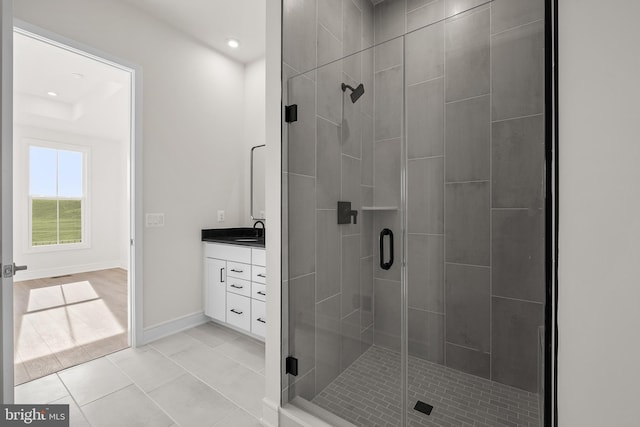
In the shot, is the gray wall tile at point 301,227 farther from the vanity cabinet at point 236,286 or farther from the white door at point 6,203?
the white door at point 6,203

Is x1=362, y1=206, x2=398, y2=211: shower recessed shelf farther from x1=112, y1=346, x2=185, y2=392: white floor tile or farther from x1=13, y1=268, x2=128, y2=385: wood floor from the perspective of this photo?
x1=13, y1=268, x2=128, y2=385: wood floor

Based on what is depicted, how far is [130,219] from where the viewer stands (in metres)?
2.47

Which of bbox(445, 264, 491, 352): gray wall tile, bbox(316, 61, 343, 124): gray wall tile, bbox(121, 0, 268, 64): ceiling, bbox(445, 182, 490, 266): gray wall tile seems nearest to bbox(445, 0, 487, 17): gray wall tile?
bbox(316, 61, 343, 124): gray wall tile

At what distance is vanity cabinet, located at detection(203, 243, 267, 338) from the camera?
96.0 inches

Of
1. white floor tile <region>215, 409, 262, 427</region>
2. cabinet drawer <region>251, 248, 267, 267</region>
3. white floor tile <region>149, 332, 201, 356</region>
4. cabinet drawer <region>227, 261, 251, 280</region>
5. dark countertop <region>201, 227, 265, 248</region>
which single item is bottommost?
white floor tile <region>215, 409, 262, 427</region>

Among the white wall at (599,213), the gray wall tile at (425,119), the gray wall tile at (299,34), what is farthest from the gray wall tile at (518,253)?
the gray wall tile at (299,34)

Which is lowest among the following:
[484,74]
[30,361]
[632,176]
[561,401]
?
[30,361]

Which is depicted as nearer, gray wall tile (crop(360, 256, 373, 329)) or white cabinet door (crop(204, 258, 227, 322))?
gray wall tile (crop(360, 256, 373, 329))

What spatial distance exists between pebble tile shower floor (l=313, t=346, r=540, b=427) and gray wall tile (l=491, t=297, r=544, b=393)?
54 mm

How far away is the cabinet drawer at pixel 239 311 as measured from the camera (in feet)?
8.31

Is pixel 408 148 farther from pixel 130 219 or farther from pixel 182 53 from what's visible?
pixel 182 53

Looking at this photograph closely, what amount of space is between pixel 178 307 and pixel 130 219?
0.94 m

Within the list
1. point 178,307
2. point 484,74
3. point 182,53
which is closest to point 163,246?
point 178,307

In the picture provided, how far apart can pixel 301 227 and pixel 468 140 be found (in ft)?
3.05
